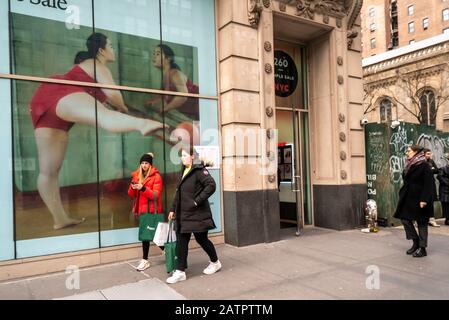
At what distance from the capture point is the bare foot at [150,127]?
6699 millimetres

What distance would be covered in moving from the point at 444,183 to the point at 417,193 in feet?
14.3

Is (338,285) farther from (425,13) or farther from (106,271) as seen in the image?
(425,13)

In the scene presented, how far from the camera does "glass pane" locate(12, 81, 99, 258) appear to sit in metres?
5.58

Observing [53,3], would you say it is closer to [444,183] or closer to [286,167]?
[286,167]

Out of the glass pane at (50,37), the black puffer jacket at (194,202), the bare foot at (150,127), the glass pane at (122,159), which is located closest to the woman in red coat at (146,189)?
the black puffer jacket at (194,202)

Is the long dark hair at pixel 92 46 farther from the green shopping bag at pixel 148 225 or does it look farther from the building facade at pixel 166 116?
the green shopping bag at pixel 148 225

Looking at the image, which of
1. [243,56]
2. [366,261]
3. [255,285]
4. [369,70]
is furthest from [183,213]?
[369,70]

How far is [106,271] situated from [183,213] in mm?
1732

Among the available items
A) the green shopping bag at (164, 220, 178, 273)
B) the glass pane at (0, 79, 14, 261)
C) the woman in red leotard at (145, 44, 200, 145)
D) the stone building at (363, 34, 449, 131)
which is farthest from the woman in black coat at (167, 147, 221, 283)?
the stone building at (363, 34, 449, 131)

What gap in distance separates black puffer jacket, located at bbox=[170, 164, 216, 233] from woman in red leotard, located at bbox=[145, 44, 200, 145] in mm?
2065

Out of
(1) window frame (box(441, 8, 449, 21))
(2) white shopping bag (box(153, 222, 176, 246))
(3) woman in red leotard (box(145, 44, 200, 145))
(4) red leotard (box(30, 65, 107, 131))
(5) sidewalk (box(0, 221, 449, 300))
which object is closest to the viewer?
(5) sidewalk (box(0, 221, 449, 300))

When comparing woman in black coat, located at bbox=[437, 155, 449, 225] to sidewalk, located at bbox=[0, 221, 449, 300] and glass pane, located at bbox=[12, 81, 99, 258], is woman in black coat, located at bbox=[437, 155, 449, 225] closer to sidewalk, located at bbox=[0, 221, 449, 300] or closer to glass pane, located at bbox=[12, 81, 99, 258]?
sidewalk, located at bbox=[0, 221, 449, 300]

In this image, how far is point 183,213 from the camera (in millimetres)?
5062

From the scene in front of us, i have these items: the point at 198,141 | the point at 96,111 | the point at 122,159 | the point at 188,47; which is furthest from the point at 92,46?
the point at 198,141
